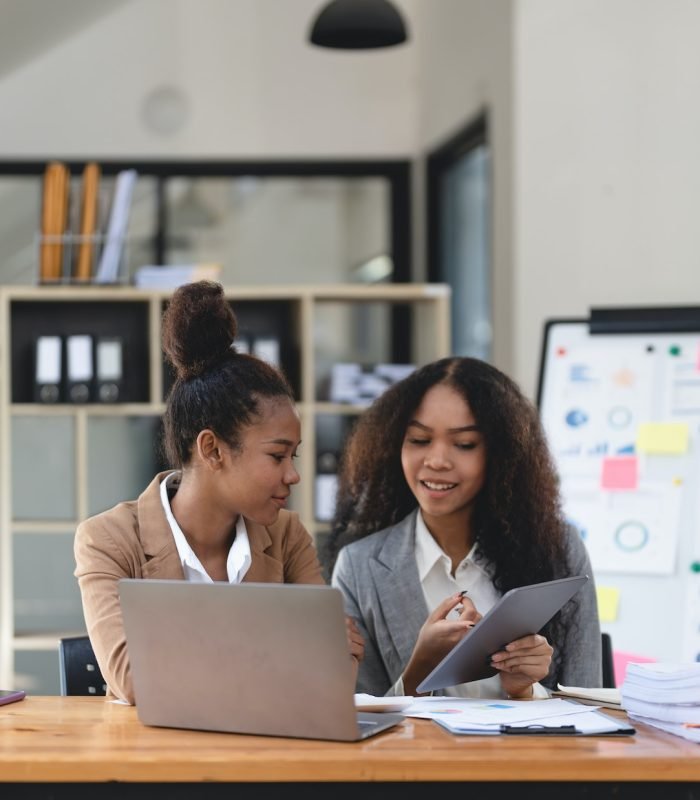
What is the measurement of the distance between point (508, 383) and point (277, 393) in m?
0.54

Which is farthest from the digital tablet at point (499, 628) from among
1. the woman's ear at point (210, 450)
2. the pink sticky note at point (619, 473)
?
the pink sticky note at point (619, 473)

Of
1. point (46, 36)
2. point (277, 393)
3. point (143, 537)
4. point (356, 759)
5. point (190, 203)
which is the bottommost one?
point (356, 759)

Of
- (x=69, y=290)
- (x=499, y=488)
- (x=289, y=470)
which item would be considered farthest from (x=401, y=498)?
(x=69, y=290)

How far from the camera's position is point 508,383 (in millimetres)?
2547

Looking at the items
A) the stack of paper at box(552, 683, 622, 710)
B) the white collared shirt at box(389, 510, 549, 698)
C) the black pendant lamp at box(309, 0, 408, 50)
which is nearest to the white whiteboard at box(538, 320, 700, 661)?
the white collared shirt at box(389, 510, 549, 698)

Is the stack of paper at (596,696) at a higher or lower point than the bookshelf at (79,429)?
lower

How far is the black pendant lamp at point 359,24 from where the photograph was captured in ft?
14.2

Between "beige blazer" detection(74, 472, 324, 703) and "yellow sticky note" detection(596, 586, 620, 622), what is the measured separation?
136cm

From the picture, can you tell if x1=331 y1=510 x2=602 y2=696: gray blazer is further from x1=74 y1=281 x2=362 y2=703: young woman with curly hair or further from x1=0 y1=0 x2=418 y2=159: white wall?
x1=0 y1=0 x2=418 y2=159: white wall

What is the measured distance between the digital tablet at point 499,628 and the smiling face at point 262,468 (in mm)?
407

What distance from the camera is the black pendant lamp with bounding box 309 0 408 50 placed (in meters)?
4.32

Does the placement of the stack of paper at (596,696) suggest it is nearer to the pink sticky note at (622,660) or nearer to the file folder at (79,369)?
the pink sticky note at (622,660)

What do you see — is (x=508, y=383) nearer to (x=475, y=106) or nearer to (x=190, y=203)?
(x=475, y=106)

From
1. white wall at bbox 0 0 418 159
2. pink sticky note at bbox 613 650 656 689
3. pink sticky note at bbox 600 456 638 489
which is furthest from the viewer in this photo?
white wall at bbox 0 0 418 159
